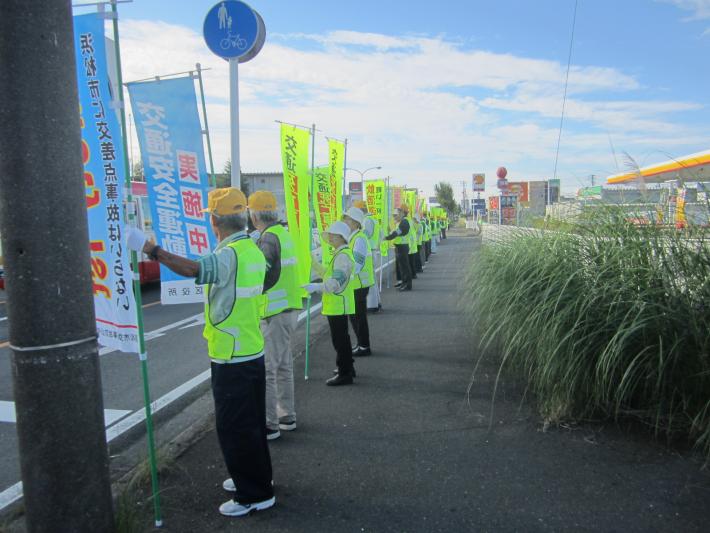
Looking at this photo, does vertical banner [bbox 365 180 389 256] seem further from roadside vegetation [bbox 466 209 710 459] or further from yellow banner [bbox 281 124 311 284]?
roadside vegetation [bbox 466 209 710 459]

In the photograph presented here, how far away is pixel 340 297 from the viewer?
5.35m

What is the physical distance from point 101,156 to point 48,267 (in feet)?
3.88

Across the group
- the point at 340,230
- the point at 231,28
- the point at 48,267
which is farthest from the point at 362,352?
the point at 48,267

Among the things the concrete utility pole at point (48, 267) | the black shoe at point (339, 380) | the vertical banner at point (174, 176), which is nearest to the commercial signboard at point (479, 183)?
the black shoe at point (339, 380)

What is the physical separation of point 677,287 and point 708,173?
104 centimetres

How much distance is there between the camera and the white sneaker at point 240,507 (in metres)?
3.04

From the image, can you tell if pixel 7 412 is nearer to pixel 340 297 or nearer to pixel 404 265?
pixel 340 297

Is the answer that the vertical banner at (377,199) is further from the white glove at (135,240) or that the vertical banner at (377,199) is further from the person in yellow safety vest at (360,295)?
the white glove at (135,240)

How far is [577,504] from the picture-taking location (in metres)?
3.08

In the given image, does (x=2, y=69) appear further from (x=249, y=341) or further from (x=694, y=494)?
(x=694, y=494)

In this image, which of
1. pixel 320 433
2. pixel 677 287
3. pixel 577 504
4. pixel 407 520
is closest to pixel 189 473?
pixel 320 433

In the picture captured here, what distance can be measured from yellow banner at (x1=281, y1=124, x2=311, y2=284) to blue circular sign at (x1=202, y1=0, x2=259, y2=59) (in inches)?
48.8

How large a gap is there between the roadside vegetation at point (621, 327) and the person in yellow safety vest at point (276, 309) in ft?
6.17

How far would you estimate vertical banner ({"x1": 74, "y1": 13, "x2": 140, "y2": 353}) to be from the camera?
2.98 m
